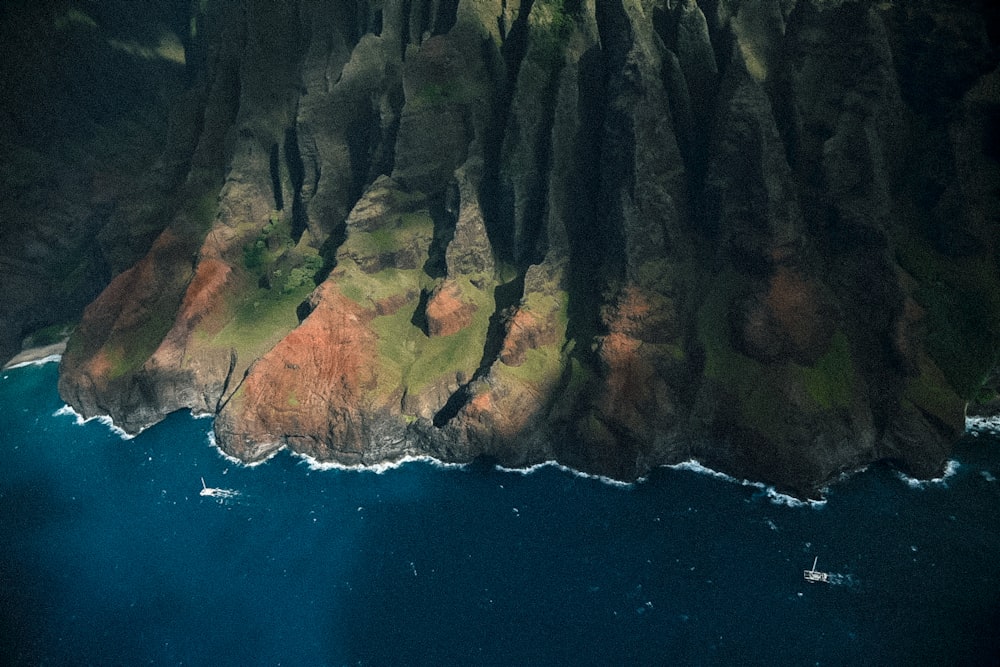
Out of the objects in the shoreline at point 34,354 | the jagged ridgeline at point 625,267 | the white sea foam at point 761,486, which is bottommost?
the white sea foam at point 761,486

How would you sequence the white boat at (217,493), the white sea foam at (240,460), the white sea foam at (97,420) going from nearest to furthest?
the white boat at (217,493), the white sea foam at (240,460), the white sea foam at (97,420)

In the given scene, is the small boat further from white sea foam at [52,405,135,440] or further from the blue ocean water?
white sea foam at [52,405,135,440]

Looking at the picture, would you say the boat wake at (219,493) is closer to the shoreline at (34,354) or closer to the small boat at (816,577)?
the shoreline at (34,354)

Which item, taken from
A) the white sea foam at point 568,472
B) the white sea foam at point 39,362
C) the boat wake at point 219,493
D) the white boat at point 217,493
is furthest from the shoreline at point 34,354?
the white sea foam at point 568,472

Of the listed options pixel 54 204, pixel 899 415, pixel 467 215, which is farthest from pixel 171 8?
pixel 899 415

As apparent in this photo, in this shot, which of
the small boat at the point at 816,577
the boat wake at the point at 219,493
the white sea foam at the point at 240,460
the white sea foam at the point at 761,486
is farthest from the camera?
the white sea foam at the point at 240,460

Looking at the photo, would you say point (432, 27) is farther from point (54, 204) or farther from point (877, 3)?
point (54, 204)
